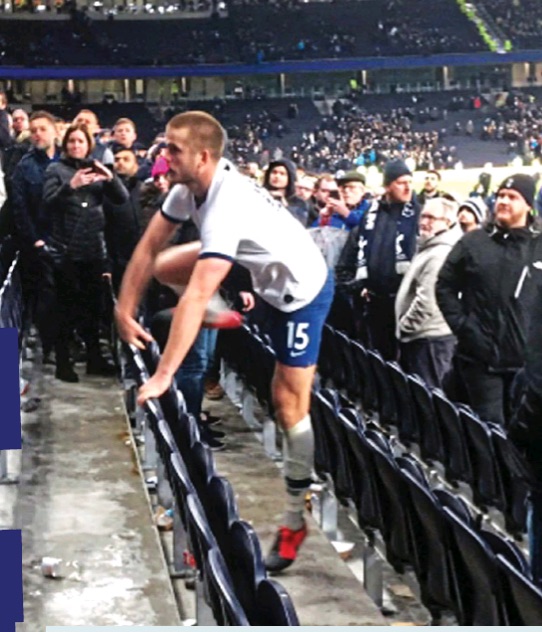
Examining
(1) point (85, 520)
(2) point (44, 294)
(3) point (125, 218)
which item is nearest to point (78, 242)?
Result: (3) point (125, 218)

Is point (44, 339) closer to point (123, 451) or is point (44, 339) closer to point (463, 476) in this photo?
point (123, 451)

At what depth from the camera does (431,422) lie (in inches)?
169

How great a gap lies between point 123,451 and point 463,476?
147 cm

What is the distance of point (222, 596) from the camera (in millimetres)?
2297

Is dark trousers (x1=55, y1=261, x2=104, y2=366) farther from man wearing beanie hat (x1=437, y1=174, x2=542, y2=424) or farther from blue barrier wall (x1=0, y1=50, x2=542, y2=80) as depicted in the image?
blue barrier wall (x1=0, y1=50, x2=542, y2=80)

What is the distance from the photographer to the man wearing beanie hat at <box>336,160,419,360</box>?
5.60 m

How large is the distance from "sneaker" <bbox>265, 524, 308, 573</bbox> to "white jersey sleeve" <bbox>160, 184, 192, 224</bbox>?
890 millimetres

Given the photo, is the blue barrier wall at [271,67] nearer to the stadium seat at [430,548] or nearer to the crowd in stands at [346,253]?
the crowd in stands at [346,253]

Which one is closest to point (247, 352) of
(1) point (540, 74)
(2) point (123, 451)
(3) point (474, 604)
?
(2) point (123, 451)

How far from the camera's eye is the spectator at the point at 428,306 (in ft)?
16.1

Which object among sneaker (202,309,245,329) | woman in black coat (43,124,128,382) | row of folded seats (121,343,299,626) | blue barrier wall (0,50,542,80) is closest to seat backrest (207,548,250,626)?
row of folded seats (121,343,299,626)

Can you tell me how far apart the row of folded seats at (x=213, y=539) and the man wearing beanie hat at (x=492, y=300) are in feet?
3.20

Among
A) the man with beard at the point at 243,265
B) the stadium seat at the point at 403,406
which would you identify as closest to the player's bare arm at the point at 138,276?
the man with beard at the point at 243,265

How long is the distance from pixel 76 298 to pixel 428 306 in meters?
1.91
